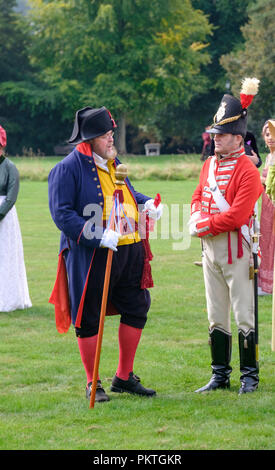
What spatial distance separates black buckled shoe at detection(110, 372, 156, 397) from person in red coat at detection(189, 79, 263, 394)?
0.44 metres

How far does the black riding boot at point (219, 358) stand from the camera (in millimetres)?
5934

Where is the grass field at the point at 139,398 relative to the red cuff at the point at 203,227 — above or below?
below

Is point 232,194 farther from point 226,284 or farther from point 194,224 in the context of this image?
point 226,284

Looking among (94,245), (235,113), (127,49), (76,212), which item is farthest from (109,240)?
(127,49)

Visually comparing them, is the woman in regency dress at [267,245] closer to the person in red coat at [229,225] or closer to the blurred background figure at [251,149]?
the blurred background figure at [251,149]

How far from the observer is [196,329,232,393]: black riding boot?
593cm

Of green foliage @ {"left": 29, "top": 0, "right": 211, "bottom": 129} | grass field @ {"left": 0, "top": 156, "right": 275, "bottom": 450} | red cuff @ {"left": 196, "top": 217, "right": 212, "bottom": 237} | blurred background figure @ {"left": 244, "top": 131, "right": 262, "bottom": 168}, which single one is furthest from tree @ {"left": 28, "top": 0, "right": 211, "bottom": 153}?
red cuff @ {"left": 196, "top": 217, "right": 212, "bottom": 237}

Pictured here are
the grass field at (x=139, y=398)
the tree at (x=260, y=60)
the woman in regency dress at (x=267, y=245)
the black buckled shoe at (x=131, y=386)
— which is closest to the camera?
the grass field at (x=139, y=398)

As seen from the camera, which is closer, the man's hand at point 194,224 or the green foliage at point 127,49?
the man's hand at point 194,224

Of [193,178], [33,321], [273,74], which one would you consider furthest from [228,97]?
[273,74]

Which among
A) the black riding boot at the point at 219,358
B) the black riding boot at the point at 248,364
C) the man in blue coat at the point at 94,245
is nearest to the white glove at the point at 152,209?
the man in blue coat at the point at 94,245

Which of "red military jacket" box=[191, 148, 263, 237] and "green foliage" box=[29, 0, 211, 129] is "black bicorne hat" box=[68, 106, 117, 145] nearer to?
"red military jacket" box=[191, 148, 263, 237]

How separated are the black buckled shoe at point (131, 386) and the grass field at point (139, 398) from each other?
0.25 ft

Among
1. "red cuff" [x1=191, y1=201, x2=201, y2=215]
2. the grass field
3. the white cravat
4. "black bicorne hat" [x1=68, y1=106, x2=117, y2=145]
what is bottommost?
the grass field
